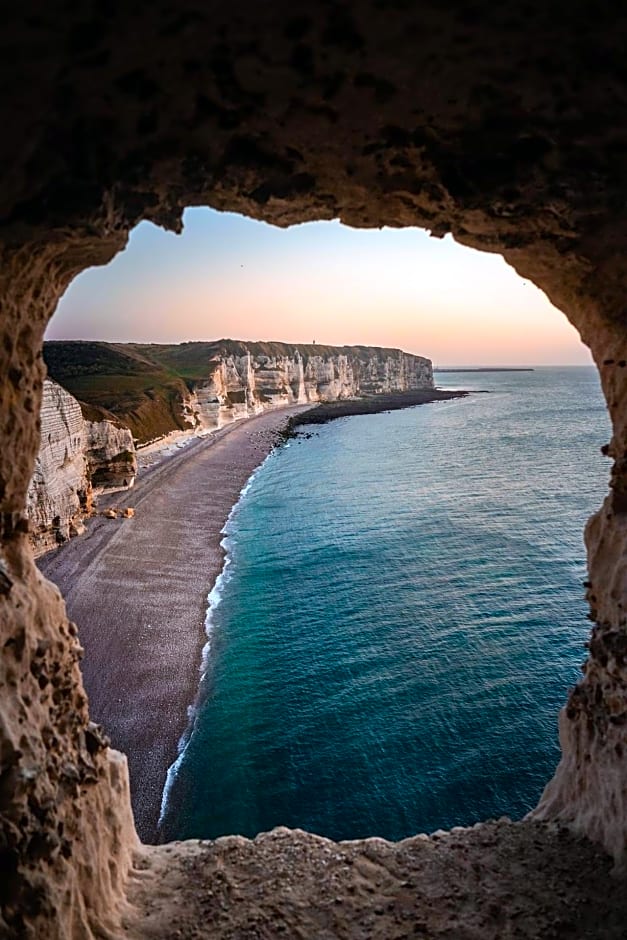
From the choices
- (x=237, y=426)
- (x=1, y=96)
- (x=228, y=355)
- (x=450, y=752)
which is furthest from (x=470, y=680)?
(x=228, y=355)

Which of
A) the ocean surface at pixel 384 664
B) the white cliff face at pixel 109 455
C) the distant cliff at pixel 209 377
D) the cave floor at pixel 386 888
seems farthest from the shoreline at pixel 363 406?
the cave floor at pixel 386 888

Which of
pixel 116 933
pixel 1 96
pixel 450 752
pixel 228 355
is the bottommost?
pixel 450 752

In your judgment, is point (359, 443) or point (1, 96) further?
point (359, 443)

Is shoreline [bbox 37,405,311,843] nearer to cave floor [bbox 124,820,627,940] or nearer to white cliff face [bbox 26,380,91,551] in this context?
white cliff face [bbox 26,380,91,551]

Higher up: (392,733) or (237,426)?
(237,426)

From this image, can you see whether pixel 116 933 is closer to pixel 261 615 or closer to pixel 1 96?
pixel 1 96

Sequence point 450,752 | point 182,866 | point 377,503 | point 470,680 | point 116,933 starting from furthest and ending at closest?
point 377,503 → point 470,680 → point 450,752 → point 182,866 → point 116,933

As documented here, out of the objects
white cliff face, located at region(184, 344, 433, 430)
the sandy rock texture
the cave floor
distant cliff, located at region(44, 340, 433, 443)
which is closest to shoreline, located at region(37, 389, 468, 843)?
the cave floor
